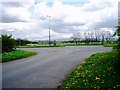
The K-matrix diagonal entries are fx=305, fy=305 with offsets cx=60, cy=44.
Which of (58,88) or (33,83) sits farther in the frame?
(33,83)

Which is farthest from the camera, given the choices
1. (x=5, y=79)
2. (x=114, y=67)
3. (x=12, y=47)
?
(x=12, y=47)

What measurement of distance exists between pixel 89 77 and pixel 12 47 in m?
25.5

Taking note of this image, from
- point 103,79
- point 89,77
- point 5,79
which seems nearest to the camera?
point 103,79

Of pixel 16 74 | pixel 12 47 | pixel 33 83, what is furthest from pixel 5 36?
pixel 33 83

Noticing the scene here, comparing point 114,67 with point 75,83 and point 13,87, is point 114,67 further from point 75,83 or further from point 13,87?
point 13,87

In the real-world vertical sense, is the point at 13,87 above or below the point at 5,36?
below

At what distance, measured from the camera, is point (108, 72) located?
12.8m

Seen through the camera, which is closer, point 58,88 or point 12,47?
point 58,88

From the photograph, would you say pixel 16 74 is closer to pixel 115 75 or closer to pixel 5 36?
pixel 115 75

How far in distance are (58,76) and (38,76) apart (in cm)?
102

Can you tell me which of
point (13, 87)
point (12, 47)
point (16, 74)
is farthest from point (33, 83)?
point (12, 47)

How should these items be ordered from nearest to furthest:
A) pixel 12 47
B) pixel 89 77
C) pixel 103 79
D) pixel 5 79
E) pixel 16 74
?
1. pixel 103 79
2. pixel 89 77
3. pixel 5 79
4. pixel 16 74
5. pixel 12 47

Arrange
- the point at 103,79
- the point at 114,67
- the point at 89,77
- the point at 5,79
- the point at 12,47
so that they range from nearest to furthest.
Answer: the point at 103,79 → the point at 89,77 → the point at 114,67 → the point at 5,79 → the point at 12,47

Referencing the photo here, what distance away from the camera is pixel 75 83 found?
39.0 feet
